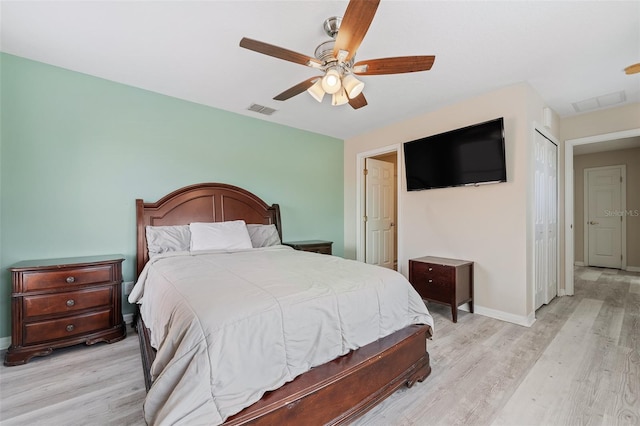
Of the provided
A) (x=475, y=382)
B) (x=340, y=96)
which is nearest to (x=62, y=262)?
(x=340, y=96)

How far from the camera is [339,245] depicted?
5039 mm

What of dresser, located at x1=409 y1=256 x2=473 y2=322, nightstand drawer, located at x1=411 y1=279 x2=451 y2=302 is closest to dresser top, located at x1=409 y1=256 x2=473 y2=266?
dresser, located at x1=409 y1=256 x2=473 y2=322

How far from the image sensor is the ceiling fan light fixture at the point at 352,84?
81.1 inches

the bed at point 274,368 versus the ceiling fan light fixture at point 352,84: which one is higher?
the ceiling fan light fixture at point 352,84

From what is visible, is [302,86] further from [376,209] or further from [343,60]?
[376,209]

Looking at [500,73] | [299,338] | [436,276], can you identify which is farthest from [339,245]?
[299,338]

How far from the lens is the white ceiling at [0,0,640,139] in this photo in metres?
1.87

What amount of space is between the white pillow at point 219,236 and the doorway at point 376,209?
2373 mm

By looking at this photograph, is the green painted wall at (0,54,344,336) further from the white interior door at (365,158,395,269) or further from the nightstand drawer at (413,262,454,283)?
the nightstand drawer at (413,262,454,283)

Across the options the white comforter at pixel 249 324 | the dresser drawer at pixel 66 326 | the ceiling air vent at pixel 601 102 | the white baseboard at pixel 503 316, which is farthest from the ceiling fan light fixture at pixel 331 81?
the ceiling air vent at pixel 601 102

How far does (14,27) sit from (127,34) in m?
0.83

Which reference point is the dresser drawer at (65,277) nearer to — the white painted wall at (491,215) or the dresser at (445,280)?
the dresser at (445,280)

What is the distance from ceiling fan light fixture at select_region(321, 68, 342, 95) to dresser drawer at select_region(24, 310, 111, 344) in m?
2.76

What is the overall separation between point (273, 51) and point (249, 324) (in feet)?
5.30
